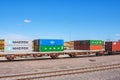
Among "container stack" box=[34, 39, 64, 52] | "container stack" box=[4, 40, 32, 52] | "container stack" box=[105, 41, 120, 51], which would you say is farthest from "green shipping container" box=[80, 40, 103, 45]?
"container stack" box=[4, 40, 32, 52]

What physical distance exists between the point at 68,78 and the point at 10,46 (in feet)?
46.5

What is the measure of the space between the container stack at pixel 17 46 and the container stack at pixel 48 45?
2.03 meters

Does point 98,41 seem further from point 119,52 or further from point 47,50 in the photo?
point 47,50

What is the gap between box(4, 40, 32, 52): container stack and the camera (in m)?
26.3

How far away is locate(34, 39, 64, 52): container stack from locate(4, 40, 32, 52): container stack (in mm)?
2031

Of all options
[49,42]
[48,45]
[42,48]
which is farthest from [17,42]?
[49,42]

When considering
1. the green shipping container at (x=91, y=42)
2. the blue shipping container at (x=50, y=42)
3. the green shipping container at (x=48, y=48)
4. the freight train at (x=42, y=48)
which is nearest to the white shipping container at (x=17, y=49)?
the freight train at (x=42, y=48)

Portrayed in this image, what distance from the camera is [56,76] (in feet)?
49.8

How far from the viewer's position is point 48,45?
99.3 ft

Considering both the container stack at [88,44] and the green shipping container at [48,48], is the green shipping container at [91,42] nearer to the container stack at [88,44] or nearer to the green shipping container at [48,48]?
the container stack at [88,44]

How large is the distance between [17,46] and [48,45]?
529 centimetres

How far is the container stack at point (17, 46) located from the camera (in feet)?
86.2

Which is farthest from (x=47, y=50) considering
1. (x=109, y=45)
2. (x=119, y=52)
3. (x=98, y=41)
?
(x=119, y=52)

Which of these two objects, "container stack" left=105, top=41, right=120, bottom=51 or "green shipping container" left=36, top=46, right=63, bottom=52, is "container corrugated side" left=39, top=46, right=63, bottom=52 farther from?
"container stack" left=105, top=41, right=120, bottom=51
